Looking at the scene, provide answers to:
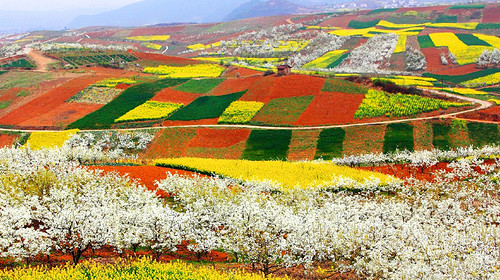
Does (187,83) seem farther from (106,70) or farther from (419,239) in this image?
(419,239)

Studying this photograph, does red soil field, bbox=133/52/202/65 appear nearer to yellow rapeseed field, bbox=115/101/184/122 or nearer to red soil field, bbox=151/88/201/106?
red soil field, bbox=151/88/201/106

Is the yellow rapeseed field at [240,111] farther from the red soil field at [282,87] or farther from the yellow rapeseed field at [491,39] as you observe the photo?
the yellow rapeseed field at [491,39]

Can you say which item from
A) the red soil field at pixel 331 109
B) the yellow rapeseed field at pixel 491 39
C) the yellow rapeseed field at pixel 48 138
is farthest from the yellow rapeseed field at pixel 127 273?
the yellow rapeseed field at pixel 491 39

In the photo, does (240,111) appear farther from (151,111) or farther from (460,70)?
(460,70)

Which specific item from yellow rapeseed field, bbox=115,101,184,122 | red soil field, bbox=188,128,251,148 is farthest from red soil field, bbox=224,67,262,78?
red soil field, bbox=188,128,251,148

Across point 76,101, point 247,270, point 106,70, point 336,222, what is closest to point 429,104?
point 336,222
